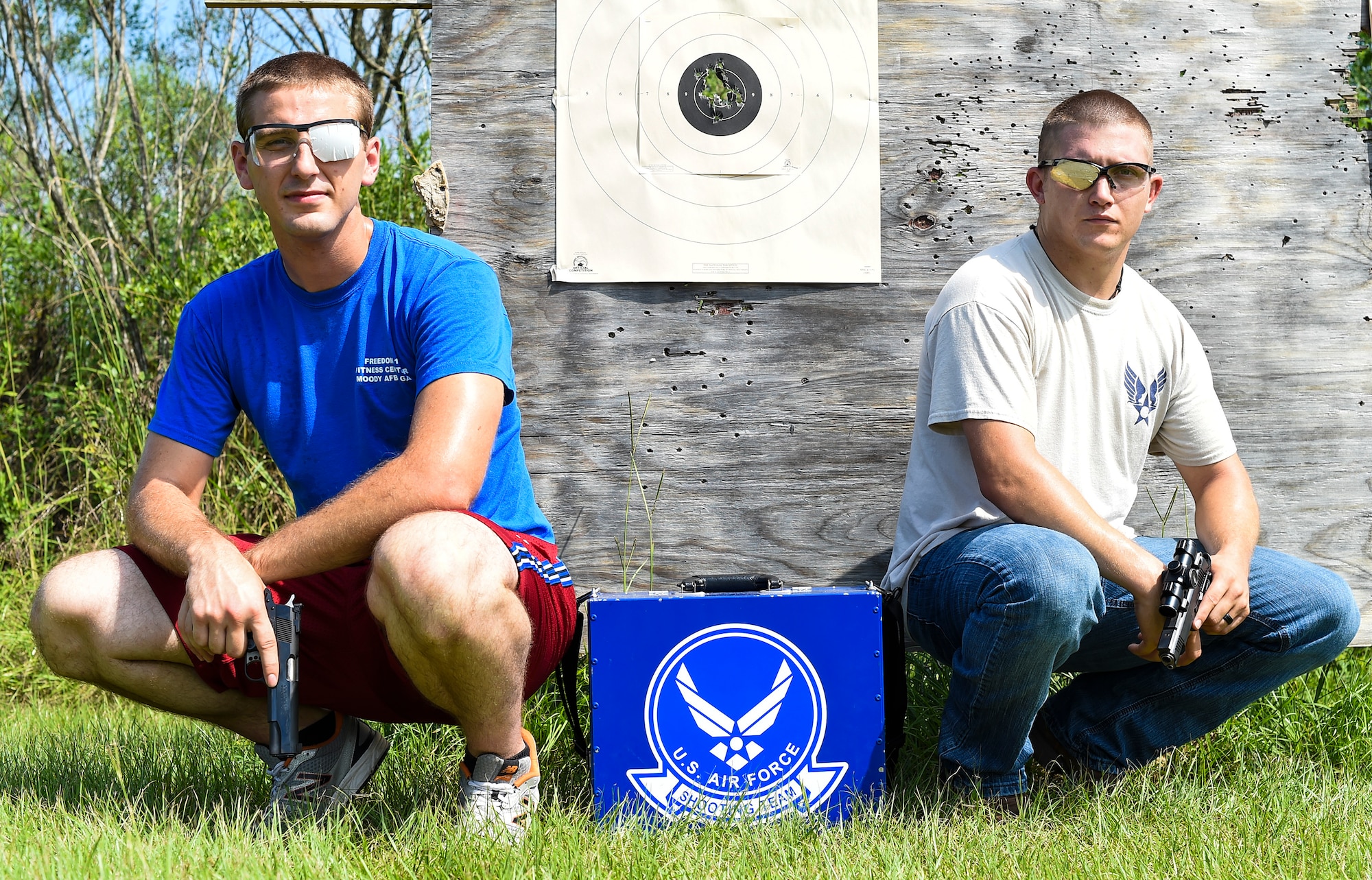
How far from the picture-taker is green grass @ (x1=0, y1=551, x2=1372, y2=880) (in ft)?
5.95

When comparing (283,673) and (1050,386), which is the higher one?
(1050,386)

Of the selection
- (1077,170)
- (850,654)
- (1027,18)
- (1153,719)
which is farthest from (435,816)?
(1027,18)

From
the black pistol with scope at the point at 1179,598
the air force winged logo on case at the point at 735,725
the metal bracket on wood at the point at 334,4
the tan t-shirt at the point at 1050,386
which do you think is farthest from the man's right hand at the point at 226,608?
the black pistol with scope at the point at 1179,598

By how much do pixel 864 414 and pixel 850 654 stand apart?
90 cm

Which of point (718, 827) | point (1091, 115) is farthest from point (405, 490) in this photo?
point (1091, 115)

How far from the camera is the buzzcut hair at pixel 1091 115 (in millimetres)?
2393

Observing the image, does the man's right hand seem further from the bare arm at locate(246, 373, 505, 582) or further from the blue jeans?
Answer: the blue jeans

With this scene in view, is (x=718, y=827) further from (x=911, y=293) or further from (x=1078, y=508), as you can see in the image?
(x=911, y=293)

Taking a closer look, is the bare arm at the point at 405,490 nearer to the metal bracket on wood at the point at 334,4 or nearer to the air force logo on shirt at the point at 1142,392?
the metal bracket on wood at the point at 334,4

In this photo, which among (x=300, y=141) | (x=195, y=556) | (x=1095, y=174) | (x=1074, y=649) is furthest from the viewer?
(x=1095, y=174)

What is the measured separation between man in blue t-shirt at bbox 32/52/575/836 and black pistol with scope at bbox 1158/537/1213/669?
1111mm

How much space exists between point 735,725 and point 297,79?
150 cm

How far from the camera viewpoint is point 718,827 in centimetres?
205

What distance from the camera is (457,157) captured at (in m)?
2.84
